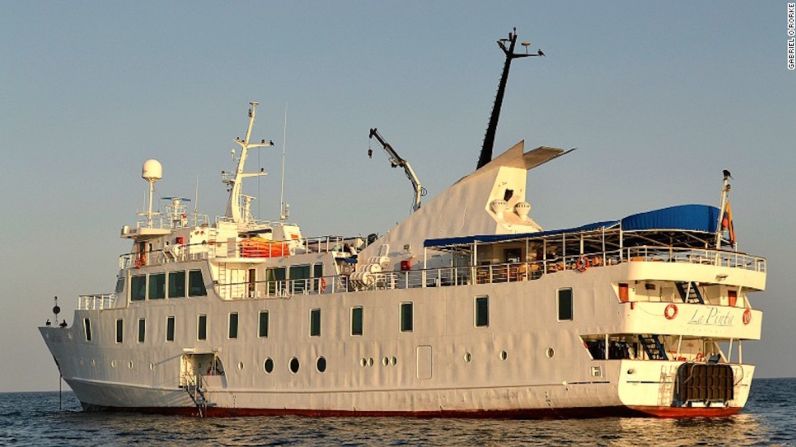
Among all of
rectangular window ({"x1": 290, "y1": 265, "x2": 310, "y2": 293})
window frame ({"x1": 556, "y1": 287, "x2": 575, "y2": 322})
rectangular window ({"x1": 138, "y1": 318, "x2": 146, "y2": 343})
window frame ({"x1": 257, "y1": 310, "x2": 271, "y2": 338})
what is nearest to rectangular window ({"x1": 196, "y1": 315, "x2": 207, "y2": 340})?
window frame ({"x1": 257, "y1": 310, "x2": 271, "y2": 338})

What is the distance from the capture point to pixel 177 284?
3944 cm

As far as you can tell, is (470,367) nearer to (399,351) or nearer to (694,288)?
(399,351)

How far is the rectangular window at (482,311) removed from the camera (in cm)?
3166

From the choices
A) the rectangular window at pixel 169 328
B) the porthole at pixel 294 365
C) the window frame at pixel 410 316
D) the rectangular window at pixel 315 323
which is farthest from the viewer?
the rectangular window at pixel 169 328

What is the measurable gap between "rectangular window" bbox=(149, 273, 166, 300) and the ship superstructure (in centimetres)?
8

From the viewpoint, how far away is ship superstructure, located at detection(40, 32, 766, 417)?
29969 mm

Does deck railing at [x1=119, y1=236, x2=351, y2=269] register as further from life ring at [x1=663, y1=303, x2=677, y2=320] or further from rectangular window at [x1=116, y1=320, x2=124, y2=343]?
life ring at [x1=663, y1=303, x2=677, y2=320]

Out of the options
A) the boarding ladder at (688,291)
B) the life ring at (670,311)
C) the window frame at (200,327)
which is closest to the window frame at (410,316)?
the life ring at (670,311)

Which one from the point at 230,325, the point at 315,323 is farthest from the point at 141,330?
the point at 315,323

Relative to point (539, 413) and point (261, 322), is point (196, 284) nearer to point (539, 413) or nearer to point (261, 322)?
→ point (261, 322)

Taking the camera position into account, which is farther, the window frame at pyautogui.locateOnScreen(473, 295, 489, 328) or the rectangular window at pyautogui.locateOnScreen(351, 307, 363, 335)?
the rectangular window at pyautogui.locateOnScreen(351, 307, 363, 335)

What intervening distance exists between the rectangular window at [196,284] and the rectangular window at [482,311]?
11120 mm

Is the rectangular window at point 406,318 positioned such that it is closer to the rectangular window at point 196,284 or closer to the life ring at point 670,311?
the life ring at point 670,311

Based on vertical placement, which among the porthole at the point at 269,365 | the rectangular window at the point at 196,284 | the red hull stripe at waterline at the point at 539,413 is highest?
the rectangular window at the point at 196,284
